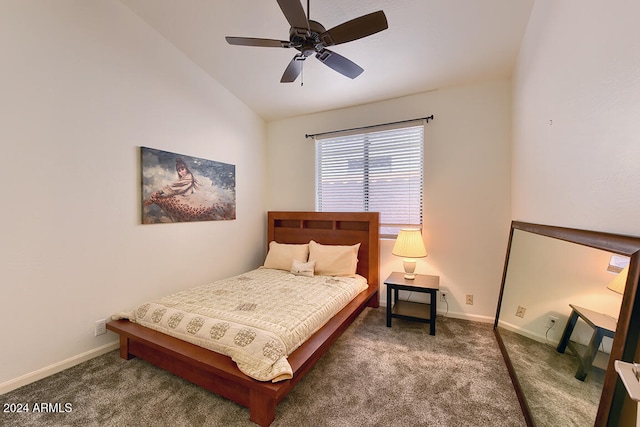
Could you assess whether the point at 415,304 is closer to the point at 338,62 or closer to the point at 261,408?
the point at 261,408

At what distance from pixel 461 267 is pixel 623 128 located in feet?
7.52

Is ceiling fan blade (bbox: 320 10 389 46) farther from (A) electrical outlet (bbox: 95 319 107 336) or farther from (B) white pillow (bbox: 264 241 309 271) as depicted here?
(A) electrical outlet (bbox: 95 319 107 336)

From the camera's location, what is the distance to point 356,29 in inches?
64.9

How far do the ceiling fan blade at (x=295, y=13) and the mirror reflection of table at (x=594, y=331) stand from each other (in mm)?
2077

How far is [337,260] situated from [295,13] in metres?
2.45

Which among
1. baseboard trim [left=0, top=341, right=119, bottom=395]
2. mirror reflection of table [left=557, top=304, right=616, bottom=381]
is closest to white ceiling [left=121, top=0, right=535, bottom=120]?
mirror reflection of table [left=557, top=304, right=616, bottom=381]

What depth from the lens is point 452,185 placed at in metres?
3.03

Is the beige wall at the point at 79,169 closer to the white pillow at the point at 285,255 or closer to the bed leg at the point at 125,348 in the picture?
the bed leg at the point at 125,348

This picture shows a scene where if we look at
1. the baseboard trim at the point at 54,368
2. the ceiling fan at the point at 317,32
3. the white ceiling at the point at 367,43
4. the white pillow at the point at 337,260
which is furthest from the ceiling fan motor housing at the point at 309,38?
the baseboard trim at the point at 54,368

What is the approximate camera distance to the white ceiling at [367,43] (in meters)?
2.08

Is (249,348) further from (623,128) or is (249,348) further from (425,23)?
(425,23)

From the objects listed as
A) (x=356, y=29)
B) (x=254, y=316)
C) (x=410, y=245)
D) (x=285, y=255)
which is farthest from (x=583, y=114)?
(x=285, y=255)

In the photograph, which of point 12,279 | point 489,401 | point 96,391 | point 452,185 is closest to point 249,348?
point 96,391

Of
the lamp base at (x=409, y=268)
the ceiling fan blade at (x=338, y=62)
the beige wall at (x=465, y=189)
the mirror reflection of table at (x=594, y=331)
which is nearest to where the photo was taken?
the mirror reflection of table at (x=594, y=331)
